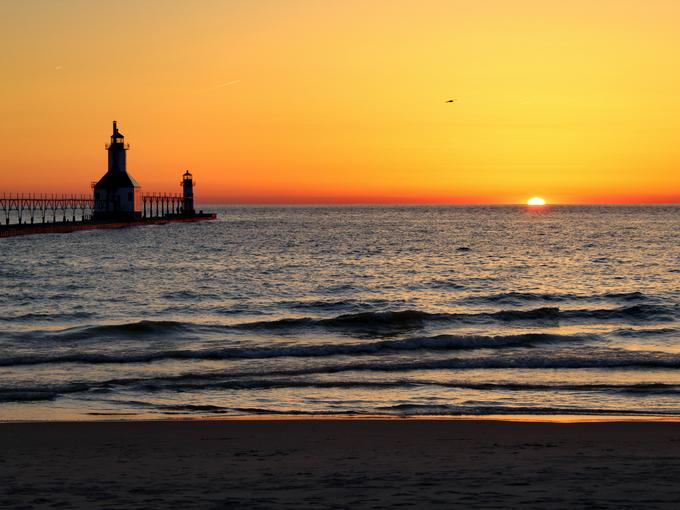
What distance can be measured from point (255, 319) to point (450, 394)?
14521mm

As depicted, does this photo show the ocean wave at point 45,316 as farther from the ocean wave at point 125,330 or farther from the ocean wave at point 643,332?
the ocean wave at point 643,332

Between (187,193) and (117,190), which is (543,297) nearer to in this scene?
(117,190)

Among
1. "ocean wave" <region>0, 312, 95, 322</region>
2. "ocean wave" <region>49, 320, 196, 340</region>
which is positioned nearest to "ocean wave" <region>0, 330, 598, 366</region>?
"ocean wave" <region>49, 320, 196, 340</region>

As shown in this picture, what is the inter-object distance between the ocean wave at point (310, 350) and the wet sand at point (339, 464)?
25.0 ft

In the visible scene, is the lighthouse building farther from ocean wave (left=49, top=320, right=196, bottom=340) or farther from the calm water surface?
ocean wave (left=49, top=320, right=196, bottom=340)

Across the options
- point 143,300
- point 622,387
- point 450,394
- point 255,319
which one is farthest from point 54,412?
point 143,300

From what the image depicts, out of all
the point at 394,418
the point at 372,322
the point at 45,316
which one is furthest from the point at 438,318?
the point at 394,418

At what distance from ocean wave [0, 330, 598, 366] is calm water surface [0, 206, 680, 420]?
0.20 feet

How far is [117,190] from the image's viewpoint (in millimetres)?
115688

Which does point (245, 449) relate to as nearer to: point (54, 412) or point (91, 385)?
point (54, 412)

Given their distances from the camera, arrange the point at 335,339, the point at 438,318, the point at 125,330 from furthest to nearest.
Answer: the point at 438,318 → the point at 125,330 → the point at 335,339

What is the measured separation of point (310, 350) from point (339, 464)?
38.6 ft

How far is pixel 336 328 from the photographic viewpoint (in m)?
27.5

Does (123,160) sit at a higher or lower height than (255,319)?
higher
